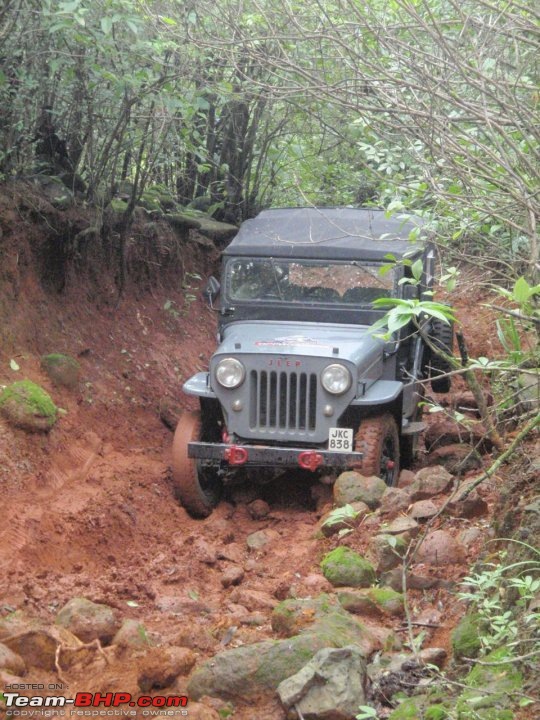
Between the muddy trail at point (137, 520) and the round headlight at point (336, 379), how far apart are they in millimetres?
879

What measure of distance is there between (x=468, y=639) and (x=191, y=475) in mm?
3493

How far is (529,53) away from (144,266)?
Result: 5833mm

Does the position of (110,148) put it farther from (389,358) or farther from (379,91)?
(379,91)

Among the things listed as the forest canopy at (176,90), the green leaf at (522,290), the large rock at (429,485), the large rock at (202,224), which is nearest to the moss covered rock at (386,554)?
the large rock at (429,485)

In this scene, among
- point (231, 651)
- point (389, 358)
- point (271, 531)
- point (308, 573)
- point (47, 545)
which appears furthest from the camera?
point (389, 358)

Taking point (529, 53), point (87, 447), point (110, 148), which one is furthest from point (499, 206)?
point (110, 148)

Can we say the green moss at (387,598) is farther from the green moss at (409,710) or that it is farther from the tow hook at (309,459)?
the tow hook at (309,459)

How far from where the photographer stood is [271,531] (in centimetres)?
693

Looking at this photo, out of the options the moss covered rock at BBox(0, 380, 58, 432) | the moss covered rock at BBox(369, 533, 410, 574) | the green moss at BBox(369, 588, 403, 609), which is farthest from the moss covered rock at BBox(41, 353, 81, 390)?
the green moss at BBox(369, 588, 403, 609)

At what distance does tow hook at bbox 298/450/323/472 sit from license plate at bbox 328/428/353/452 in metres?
0.18

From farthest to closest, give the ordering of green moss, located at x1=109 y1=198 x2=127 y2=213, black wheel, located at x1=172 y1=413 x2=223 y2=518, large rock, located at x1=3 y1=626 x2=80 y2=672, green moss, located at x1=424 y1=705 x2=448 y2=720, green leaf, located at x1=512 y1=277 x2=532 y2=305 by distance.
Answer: green moss, located at x1=109 y1=198 x2=127 y2=213
black wheel, located at x1=172 y1=413 x2=223 y2=518
large rock, located at x1=3 y1=626 x2=80 y2=672
green moss, located at x1=424 y1=705 x2=448 y2=720
green leaf, located at x1=512 y1=277 x2=532 y2=305

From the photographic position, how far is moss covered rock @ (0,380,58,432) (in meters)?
7.57

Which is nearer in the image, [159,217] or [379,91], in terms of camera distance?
[379,91]

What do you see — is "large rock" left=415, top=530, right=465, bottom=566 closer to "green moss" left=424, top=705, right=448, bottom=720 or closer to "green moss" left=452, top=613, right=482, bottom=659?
"green moss" left=452, top=613, right=482, bottom=659
